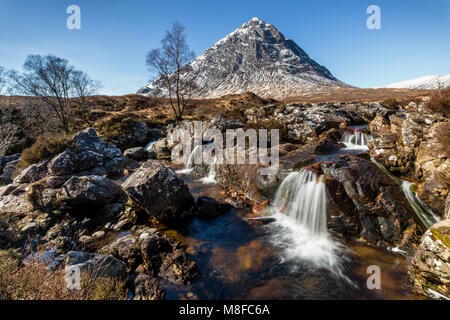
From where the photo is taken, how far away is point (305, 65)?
16100cm

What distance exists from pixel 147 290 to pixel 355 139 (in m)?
17.1

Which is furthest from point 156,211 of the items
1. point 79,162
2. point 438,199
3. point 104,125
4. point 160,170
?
point 104,125

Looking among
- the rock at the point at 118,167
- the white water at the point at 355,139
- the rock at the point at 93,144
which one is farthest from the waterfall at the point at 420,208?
the rock at the point at 93,144

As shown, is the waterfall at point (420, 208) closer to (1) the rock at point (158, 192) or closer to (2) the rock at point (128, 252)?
(1) the rock at point (158, 192)

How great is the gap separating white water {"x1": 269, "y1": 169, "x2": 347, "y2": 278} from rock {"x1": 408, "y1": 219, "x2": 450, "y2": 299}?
5.53ft

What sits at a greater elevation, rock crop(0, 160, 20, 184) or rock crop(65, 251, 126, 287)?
rock crop(0, 160, 20, 184)

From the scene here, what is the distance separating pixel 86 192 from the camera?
7719 millimetres

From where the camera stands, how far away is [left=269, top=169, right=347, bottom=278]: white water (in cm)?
596

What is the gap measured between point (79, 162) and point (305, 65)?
190 meters

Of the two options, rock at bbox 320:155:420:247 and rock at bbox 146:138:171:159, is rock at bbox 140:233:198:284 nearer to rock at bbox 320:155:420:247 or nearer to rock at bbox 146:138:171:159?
rock at bbox 320:155:420:247

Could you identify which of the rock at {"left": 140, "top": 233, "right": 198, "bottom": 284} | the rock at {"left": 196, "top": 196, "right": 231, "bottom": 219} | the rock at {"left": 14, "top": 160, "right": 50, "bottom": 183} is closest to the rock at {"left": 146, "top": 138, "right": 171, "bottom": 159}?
the rock at {"left": 14, "top": 160, "right": 50, "bottom": 183}

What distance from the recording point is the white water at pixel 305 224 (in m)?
5.96

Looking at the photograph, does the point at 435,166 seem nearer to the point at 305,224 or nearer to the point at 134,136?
the point at 305,224
